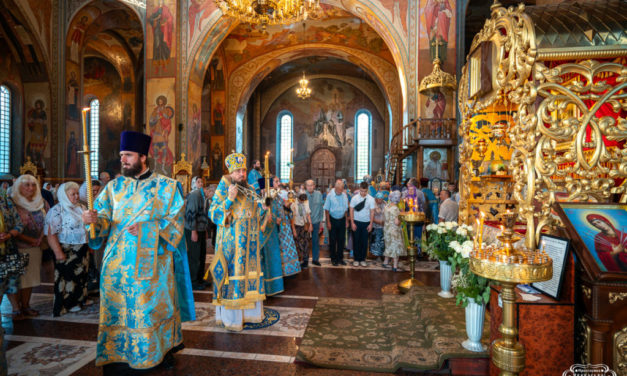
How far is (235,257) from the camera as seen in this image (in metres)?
4.19

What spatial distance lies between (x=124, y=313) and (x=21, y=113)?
14.8 m

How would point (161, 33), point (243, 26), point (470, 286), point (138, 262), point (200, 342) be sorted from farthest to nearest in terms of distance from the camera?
1. point (243, 26)
2. point (161, 33)
3. point (200, 342)
4. point (470, 286)
5. point (138, 262)

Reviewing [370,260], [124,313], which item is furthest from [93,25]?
[124,313]

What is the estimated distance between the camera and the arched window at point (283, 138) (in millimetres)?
25062

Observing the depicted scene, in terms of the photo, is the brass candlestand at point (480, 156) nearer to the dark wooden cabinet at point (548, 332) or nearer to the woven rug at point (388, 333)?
the woven rug at point (388, 333)

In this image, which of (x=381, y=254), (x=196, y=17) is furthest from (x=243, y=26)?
(x=381, y=254)

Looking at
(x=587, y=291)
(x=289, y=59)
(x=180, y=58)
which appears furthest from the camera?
(x=289, y=59)

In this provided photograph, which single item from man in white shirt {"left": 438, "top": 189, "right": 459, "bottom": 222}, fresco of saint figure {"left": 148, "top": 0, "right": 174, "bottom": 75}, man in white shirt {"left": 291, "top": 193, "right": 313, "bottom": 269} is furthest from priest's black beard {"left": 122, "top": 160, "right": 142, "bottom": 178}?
Result: fresco of saint figure {"left": 148, "top": 0, "right": 174, "bottom": 75}

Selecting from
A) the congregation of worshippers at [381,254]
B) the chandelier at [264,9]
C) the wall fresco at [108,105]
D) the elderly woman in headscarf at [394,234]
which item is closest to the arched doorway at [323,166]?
the wall fresco at [108,105]

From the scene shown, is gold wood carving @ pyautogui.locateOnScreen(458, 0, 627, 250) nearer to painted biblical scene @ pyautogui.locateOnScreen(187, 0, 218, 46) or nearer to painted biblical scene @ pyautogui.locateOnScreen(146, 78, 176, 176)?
painted biblical scene @ pyautogui.locateOnScreen(146, 78, 176, 176)

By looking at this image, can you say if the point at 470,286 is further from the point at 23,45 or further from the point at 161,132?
the point at 23,45

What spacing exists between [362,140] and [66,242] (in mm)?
21564

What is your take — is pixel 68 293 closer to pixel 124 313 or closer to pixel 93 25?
pixel 124 313

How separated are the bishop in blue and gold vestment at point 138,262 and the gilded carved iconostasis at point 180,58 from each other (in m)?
10.0
